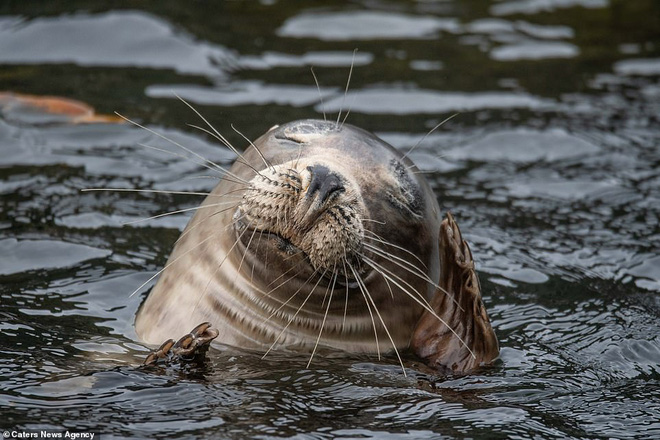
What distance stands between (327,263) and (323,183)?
1.14 feet

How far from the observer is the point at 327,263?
4738mm

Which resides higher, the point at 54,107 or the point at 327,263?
the point at 54,107

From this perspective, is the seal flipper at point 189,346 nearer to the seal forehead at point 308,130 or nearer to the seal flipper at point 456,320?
the seal flipper at point 456,320

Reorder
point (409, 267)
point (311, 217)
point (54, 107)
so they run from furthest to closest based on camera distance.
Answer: point (54, 107)
point (409, 267)
point (311, 217)

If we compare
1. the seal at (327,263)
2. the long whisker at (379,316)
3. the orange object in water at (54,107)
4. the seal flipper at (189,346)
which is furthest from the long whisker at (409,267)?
the orange object in water at (54,107)

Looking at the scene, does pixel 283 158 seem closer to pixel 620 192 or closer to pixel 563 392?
pixel 563 392

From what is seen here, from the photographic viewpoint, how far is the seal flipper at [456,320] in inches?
194

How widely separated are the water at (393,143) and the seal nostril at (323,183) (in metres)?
0.80

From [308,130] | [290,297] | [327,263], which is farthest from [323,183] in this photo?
[308,130]

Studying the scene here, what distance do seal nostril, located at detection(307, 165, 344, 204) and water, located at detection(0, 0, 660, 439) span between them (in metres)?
0.80

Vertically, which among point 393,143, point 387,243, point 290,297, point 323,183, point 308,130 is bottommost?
point 290,297

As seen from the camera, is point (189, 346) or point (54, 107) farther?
point (54, 107)

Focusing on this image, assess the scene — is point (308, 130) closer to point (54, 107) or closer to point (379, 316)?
point (379, 316)

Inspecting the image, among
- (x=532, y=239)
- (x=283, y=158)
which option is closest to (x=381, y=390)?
(x=283, y=158)
